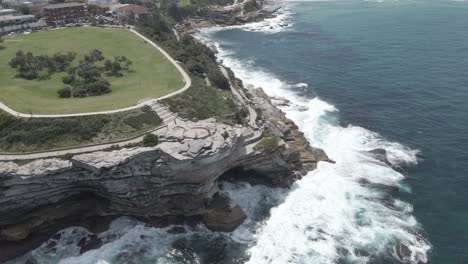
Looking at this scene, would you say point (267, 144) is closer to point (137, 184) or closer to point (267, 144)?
point (267, 144)

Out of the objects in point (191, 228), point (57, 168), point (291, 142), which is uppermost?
point (57, 168)

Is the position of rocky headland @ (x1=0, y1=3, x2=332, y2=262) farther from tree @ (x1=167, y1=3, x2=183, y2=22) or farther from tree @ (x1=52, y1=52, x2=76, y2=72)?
tree @ (x1=167, y1=3, x2=183, y2=22)

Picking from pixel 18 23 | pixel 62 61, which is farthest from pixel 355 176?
pixel 18 23

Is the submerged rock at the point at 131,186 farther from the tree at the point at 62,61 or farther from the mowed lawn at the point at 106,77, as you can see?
the tree at the point at 62,61

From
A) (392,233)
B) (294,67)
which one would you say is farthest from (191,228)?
(294,67)

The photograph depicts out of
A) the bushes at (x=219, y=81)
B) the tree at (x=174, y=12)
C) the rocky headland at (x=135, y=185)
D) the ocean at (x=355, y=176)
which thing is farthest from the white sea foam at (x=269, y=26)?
the rocky headland at (x=135, y=185)

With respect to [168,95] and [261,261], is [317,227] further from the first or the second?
[168,95]

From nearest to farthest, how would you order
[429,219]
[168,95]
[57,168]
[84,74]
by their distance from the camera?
1. [57,168]
2. [429,219]
3. [168,95]
4. [84,74]
